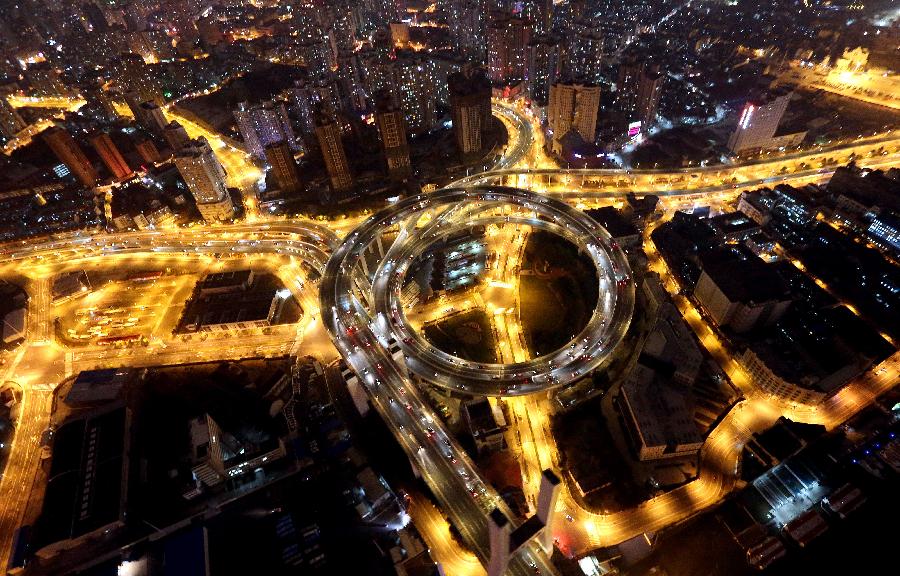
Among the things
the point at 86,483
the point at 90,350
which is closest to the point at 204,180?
the point at 90,350

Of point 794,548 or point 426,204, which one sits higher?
point 426,204

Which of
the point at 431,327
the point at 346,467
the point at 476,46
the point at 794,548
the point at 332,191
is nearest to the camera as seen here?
the point at 794,548

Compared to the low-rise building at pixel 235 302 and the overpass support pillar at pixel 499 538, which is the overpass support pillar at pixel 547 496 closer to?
the overpass support pillar at pixel 499 538

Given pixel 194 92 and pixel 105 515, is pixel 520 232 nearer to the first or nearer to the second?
pixel 105 515

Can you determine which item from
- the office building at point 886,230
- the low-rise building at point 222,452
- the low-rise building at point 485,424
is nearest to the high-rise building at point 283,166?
the low-rise building at point 222,452

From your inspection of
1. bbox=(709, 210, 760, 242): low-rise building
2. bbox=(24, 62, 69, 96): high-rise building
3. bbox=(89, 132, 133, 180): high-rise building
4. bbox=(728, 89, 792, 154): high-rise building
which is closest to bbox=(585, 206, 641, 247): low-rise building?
bbox=(709, 210, 760, 242): low-rise building

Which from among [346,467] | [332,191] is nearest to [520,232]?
[332,191]

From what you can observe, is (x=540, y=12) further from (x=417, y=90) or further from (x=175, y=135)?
(x=175, y=135)

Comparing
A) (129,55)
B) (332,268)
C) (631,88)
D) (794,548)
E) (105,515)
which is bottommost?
(794,548)
